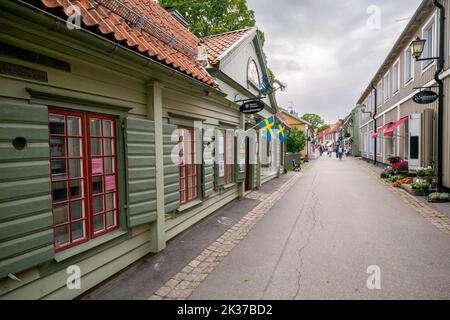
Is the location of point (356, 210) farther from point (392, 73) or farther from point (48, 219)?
point (392, 73)

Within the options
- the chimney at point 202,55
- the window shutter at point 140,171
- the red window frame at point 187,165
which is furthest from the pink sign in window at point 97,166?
the chimney at point 202,55

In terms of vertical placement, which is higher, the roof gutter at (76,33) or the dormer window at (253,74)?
the dormer window at (253,74)

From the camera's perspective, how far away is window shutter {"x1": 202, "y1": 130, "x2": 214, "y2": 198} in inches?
244

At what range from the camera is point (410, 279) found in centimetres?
344

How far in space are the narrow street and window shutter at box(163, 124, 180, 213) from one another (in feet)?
4.77

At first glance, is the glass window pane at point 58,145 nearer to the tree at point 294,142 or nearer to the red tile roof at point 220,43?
the red tile roof at point 220,43

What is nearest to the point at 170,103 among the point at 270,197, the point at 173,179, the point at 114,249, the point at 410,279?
the point at 173,179

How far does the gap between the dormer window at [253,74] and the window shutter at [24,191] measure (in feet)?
27.1

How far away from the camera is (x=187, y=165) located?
5812mm

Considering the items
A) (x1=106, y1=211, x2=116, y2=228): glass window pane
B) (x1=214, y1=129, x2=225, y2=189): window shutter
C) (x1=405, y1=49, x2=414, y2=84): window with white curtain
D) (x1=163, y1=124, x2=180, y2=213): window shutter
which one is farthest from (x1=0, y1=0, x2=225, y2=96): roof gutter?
(x1=405, y1=49, x2=414, y2=84): window with white curtain

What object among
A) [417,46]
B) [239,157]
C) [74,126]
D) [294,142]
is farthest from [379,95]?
[74,126]

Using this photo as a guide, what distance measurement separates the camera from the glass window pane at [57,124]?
3.07m

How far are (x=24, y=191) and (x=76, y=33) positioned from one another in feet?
5.57

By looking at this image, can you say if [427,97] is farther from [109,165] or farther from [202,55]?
[109,165]
